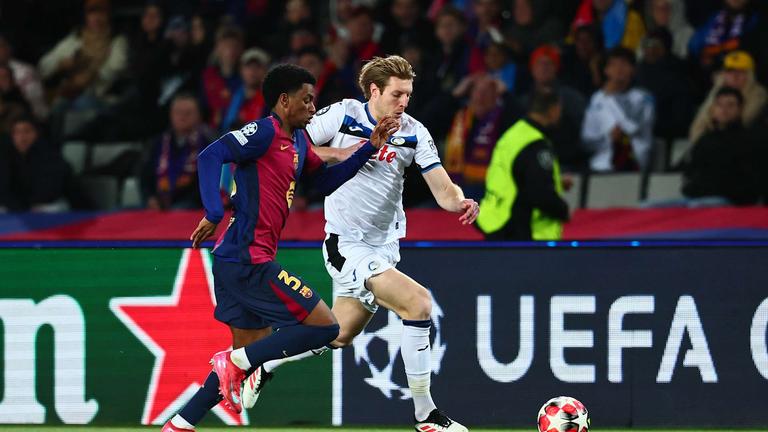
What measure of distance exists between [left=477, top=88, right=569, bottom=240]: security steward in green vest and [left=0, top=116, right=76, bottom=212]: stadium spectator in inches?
197

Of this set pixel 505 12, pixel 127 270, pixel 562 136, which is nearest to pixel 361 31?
pixel 505 12

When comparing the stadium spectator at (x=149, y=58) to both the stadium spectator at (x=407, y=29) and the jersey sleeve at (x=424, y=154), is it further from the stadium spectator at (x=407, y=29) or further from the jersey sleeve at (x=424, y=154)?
the jersey sleeve at (x=424, y=154)

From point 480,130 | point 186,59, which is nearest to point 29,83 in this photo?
point 186,59

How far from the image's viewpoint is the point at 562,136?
42.4 ft

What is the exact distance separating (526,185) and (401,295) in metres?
2.52

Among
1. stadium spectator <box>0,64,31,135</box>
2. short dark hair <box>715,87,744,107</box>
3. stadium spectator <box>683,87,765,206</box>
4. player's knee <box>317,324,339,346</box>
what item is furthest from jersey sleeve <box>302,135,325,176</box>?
stadium spectator <box>0,64,31,135</box>

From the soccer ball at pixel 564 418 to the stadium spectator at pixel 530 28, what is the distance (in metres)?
6.87

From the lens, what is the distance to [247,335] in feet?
24.9

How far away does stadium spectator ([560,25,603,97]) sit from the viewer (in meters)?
13.5

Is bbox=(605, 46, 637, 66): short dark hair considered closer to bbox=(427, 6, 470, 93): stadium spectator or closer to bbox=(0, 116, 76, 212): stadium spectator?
bbox=(427, 6, 470, 93): stadium spectator

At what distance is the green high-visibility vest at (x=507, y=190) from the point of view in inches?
397

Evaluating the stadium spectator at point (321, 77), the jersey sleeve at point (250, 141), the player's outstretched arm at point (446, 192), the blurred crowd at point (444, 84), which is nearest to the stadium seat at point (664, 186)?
the blurred crowd at point (444, 84)

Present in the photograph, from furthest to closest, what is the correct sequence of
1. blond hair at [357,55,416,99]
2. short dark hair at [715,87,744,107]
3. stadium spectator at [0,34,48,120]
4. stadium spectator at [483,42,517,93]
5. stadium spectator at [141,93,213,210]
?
stadium spectator at [0,34,48,120] < stadium spectator at [483,42,517,93] < stadium spectator at [141,93,213,210] < short dark hair at [715,87,744,107] < blond hair at [357,55,416,99]

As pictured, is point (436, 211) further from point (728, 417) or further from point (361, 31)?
point (728, 417)
